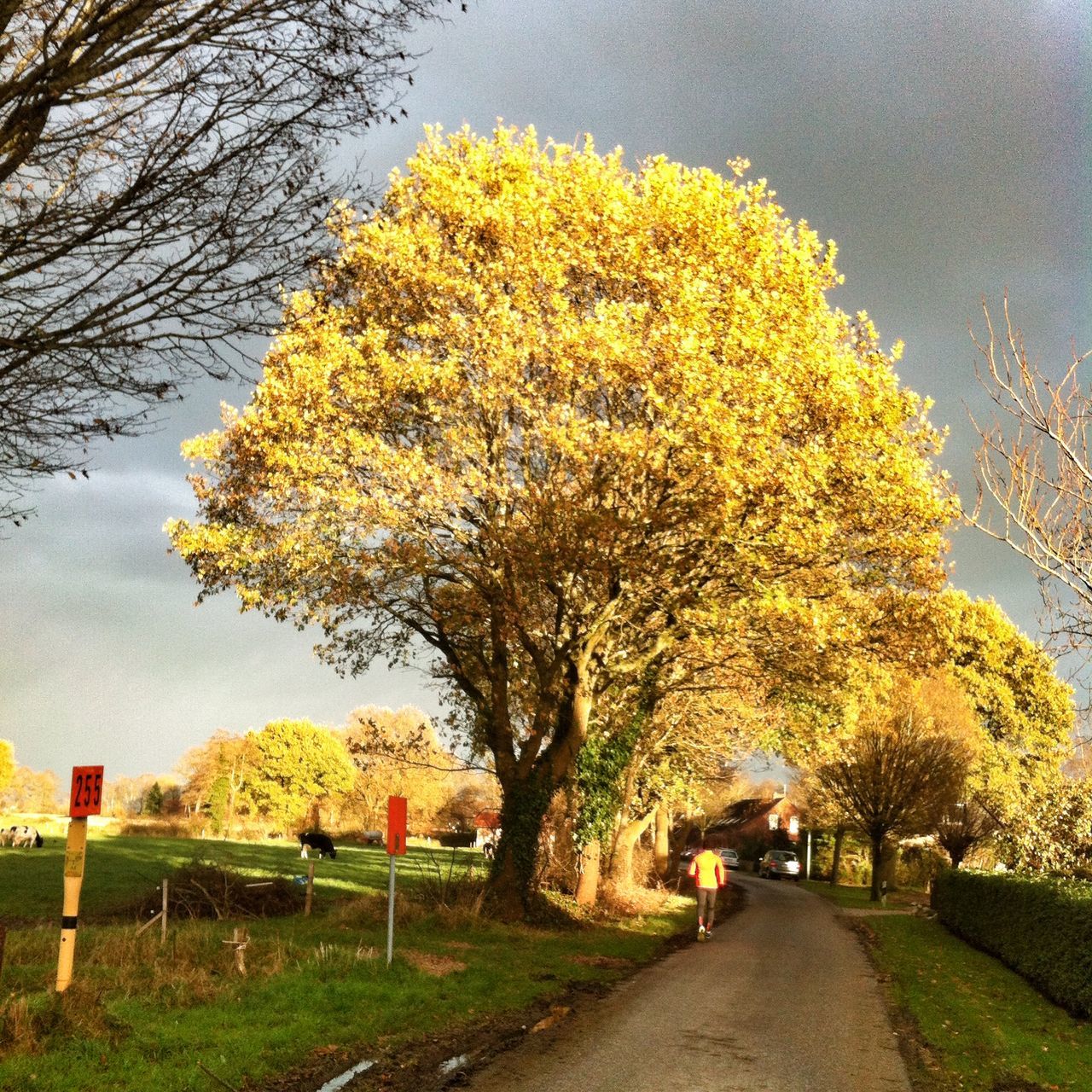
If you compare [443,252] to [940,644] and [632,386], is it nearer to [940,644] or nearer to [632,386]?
[632,386]

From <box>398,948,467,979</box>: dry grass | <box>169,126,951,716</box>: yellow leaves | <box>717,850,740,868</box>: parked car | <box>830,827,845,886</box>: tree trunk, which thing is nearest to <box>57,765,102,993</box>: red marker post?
<box>398,948,467,979</box>: dry grass

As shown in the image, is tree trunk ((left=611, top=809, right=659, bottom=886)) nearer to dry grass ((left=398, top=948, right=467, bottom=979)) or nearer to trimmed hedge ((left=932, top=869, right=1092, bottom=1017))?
trimmed hedge ((left=932, top=869, right=1092, bottom=1017))

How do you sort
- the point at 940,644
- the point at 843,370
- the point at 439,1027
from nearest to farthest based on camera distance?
the point at 439,1027
the point at 843,370
the point at 940,644

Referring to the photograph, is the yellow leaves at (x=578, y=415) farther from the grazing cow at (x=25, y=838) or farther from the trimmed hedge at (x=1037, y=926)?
the grazing cow at (x=25, y=838)

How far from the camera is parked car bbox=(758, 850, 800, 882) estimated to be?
61.9m

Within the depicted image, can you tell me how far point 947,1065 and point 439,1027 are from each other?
5.29 metres

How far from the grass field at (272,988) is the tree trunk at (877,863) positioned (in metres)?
24.6

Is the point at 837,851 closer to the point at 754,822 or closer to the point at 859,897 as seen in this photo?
the point at 859,897

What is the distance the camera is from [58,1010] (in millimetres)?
8984

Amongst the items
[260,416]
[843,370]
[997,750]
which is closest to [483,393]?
[260,416]

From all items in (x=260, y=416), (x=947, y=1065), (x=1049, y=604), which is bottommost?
(x=947, y=1065)

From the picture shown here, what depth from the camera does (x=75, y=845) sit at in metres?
10.1

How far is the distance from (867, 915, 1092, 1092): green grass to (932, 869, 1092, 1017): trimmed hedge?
326 mm

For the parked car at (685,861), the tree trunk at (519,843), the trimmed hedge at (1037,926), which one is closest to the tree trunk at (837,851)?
the parked car at (685,861)
